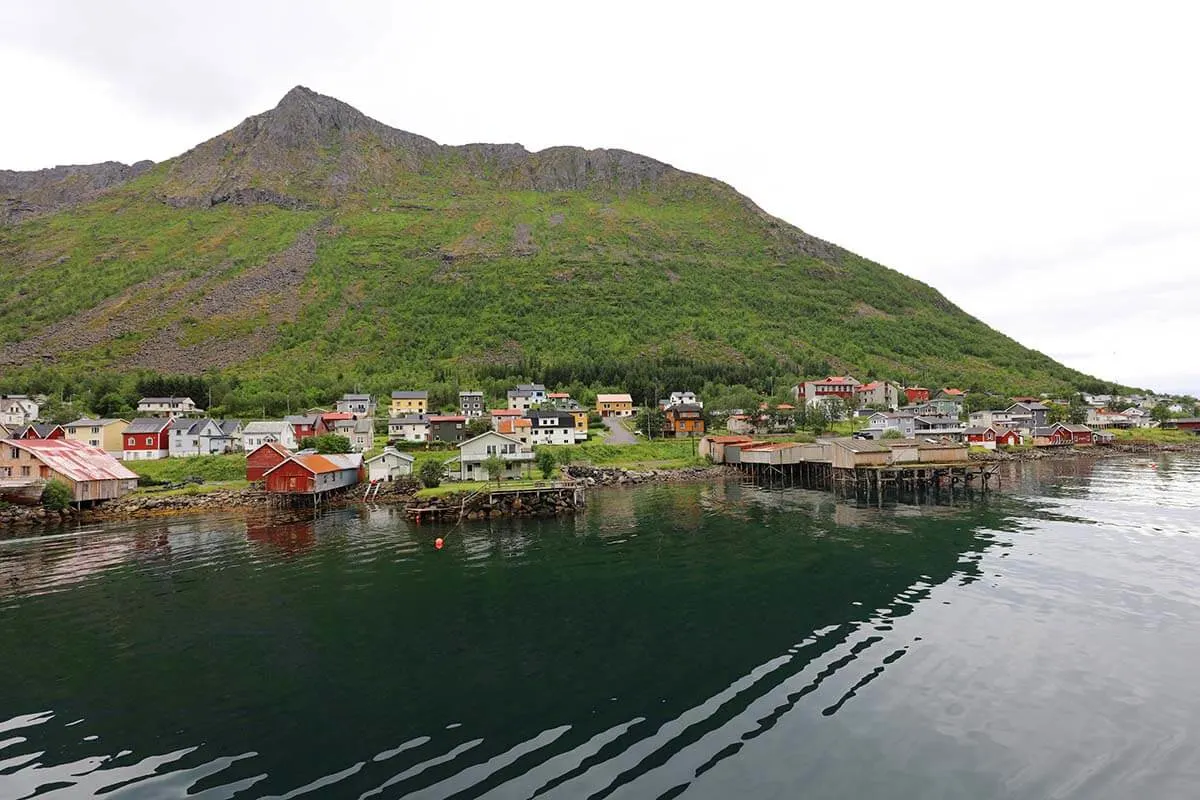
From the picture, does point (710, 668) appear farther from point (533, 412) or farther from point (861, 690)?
point (533, 412)

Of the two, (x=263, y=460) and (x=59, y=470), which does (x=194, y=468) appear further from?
(x=59, y=470)

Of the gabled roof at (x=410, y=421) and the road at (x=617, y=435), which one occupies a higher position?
the gabled roof at (x=410, y=421)

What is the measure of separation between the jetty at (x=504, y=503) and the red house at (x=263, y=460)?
882 inches

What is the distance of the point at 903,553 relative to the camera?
3212 cm

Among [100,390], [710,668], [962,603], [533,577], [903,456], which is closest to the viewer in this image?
[710,668]

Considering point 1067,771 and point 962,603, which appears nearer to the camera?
point 1067,771

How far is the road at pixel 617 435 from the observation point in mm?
89625

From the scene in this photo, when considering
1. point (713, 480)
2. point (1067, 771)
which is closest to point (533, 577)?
point (1067, 771)

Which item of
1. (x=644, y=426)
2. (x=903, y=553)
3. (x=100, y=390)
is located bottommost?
(x=903, y=553)

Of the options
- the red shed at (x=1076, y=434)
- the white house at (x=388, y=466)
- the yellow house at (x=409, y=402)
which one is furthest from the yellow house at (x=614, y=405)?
the red shed at (x=1076, y=434)

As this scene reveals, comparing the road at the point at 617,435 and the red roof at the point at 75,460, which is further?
the road at the point at 617,435

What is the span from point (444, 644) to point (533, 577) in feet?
30.3

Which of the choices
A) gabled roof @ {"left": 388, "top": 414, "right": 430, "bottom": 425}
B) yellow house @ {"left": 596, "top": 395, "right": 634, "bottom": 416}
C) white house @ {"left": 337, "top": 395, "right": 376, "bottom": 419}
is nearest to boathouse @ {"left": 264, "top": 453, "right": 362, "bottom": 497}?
gabled roof @ {"left": 388, "top": 414, "right": 430, "bottom": 425}

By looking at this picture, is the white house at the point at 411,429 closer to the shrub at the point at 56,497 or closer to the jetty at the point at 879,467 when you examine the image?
the shrub at the point at 56,497
